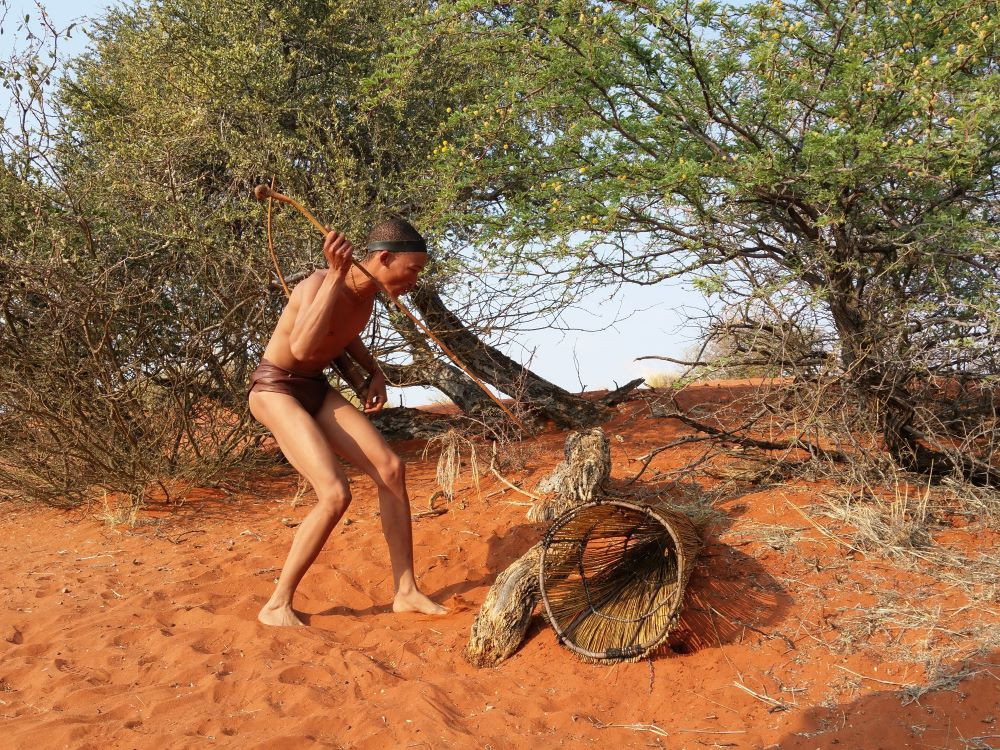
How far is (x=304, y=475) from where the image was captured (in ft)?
14.2

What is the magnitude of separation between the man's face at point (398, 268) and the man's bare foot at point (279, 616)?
164 centimetres

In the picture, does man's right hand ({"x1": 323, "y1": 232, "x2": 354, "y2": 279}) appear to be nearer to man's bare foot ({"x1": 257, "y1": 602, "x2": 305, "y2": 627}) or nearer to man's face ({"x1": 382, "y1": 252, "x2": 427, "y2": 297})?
man's face ({"x1": 382, "y1": 252, "x2": 427, "y2": 297})

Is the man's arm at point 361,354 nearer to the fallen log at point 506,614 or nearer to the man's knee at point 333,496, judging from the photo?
the man's knee at point 333,496

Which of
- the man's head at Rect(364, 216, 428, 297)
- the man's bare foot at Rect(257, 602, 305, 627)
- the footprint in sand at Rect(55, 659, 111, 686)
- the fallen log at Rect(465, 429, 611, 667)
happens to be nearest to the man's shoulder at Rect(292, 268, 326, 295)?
the man's head at Rect(364, 216, 428, 297)

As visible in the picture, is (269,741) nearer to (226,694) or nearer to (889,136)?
(226,694)

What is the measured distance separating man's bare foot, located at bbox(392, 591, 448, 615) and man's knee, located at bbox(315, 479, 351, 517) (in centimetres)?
78

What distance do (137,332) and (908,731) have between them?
5.70m

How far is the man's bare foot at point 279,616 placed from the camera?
4.41 meters

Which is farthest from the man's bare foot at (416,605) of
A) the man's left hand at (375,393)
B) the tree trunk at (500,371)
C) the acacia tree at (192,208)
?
the tree trunk at (500,371)

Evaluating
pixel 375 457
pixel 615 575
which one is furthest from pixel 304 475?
pixel 615 575

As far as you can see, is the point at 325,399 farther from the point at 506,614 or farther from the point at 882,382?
the point at 882,382

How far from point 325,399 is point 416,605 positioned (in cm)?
118

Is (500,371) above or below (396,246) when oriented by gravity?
below

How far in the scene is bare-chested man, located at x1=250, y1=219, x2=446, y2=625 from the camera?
4191 millimetres
